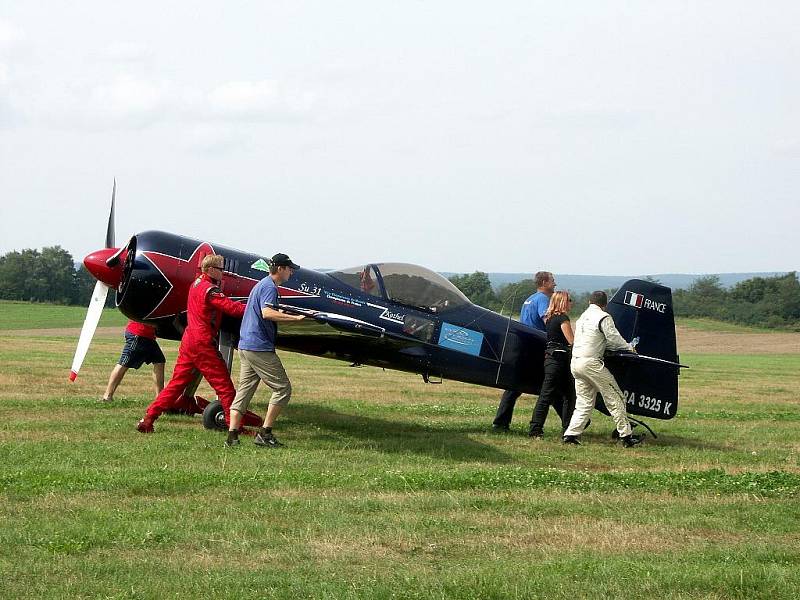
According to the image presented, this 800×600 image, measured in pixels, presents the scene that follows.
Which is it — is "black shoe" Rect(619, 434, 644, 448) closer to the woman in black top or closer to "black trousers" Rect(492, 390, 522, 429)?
the woman in black top

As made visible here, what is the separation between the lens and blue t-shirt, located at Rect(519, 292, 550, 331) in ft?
41.1

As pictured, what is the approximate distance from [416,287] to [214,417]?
2714 mm

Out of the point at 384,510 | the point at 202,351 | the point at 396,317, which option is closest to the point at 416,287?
the point at 396,317

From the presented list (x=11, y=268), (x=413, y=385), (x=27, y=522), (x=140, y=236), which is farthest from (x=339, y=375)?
(x=11, y=268)

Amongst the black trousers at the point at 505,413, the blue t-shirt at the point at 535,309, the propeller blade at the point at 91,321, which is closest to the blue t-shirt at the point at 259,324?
the propeller blade at the point at 91,321

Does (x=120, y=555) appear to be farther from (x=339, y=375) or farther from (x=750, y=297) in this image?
(x=750, y=297)

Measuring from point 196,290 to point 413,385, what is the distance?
8.79 m

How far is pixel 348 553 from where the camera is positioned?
589 cm

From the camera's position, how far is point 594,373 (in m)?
10.9

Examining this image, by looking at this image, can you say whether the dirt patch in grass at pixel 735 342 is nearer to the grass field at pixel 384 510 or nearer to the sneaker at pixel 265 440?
the grass field at pixel 384 510

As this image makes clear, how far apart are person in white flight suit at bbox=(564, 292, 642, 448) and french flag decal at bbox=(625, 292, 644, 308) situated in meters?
1.03

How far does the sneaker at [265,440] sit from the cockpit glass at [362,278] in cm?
227

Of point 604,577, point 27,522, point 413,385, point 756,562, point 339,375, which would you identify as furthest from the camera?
point 339,375

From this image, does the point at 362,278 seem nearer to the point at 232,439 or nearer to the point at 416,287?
the point at 416,287
